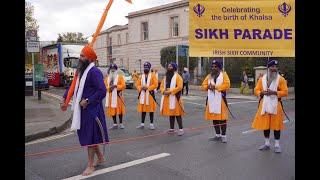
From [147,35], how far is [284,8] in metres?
45.8

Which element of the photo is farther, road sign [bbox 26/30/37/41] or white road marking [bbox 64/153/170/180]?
road sign [bbox 26/30/37/41]

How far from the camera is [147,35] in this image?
51750 mm

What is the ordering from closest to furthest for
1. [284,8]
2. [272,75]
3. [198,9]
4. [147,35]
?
[284,8] → [198,9] → [272,75] → [147,35]

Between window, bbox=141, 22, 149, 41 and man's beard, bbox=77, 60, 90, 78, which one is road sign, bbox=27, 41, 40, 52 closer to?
man's beard, bbox=77, 60, 90, 78

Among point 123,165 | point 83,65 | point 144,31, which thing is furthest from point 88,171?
point 144,31

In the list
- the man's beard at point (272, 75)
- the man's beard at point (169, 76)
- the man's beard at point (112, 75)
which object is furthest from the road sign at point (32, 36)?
the man's beard at point (272, 75)

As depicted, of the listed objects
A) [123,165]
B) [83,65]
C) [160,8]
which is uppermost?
[160,8]

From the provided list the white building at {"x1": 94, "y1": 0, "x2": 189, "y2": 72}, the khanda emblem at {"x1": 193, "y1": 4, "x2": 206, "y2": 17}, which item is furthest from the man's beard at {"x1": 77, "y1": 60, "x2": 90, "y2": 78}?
the white building at {"x1": 94, "y1": 0, "x2": 189, "y2": 72}

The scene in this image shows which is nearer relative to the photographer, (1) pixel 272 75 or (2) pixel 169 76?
(1) pixel 272 75

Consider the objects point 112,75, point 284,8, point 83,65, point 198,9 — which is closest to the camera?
point 284,8

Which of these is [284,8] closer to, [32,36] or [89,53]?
[89,53]

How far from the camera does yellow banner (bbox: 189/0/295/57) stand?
636 centimetres

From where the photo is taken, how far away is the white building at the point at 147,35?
46.3 meters
